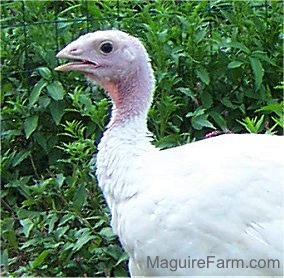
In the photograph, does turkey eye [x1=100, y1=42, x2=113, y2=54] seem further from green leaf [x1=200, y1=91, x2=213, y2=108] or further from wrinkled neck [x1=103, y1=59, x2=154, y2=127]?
green leaf [x1=200, y1=91, x2=213, y2=108]

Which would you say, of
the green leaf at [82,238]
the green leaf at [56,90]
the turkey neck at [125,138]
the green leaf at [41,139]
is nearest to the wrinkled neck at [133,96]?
the turkey neck at [125,138]

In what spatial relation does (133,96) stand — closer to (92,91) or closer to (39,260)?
(39,260)

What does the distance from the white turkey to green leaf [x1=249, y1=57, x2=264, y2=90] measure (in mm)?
1252

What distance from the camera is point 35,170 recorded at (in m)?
4.32

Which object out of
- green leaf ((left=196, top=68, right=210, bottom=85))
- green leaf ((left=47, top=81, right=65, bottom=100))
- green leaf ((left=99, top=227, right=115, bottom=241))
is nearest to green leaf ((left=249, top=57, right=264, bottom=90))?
green leaf ((left=196, top=68, right=210, bottom=85))

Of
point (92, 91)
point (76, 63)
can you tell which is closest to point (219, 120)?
point (92, 91)

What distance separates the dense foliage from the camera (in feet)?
12.9

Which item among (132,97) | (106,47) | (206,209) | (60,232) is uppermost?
(106,47)

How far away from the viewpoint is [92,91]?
4.29 m

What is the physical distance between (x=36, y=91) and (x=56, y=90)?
10 centimetres

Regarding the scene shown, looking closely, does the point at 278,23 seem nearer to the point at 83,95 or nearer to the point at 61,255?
the point at 83,95

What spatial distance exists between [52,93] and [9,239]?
0.67 m

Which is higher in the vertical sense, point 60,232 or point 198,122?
point 198,122

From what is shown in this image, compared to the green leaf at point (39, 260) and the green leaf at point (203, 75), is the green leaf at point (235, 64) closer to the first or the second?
the green leaf at point (203, 75)
